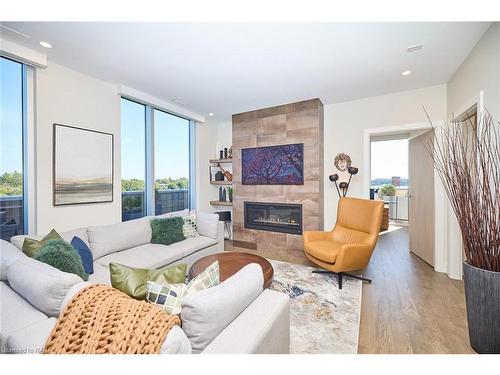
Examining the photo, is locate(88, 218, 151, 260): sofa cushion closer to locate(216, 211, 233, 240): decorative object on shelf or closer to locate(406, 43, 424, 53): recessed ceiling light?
locate(216, 211, 233, 240): decorative object on shelf

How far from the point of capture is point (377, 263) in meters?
3.36

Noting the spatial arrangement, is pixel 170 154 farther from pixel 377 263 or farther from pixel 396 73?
Result: pixel 377 263

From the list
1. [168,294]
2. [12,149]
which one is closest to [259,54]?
[168,294]

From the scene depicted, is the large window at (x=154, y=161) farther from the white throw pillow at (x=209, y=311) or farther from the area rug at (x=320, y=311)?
the white throw pillow at (x=209, y=311)

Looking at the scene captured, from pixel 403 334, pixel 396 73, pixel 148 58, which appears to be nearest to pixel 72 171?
pixel 148 58

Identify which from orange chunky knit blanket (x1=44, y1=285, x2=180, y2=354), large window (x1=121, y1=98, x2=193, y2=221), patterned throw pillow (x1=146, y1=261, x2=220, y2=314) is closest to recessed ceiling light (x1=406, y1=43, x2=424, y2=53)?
patterned throw pillow (x1=146, y1=261, x2=220, y2=314)

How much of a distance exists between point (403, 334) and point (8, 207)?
13.0 ft

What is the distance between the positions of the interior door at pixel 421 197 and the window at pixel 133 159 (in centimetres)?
445

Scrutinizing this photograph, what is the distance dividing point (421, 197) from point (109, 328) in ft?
14.0

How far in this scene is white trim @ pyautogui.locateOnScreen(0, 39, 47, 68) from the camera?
6.97ft

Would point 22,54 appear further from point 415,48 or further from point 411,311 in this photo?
point 411,311

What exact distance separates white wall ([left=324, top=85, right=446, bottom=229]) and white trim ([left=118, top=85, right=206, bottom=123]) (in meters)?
2.55

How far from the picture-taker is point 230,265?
2.32 meters

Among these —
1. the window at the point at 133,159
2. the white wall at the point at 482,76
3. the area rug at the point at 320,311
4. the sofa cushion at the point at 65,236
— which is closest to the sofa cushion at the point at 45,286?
the sofa cushion at the point at 65,236
